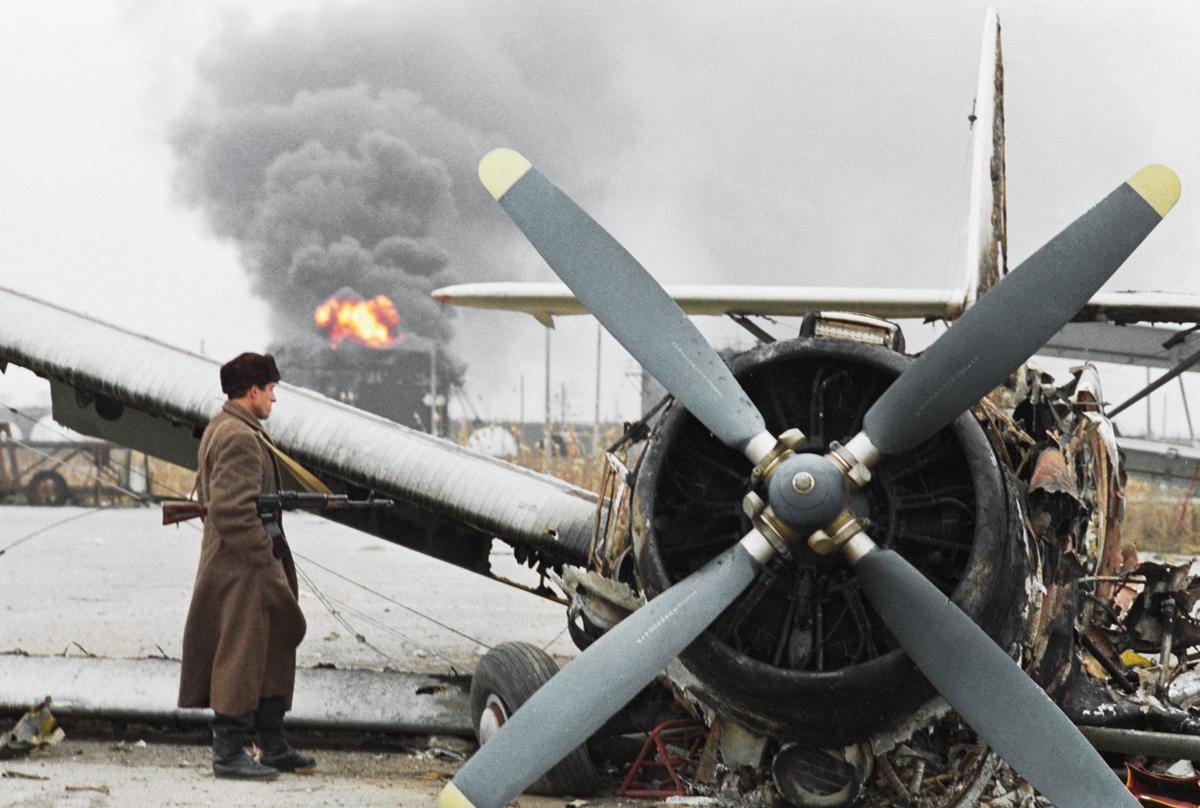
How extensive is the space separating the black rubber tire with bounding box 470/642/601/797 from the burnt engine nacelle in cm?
101

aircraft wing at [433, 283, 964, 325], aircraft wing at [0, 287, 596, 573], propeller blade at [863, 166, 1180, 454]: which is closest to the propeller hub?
propeller blade at [863, 166, 1180, 454]

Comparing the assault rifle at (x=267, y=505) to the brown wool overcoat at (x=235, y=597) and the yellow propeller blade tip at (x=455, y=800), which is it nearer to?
the brown wool overcoat at (x=235, y=597)

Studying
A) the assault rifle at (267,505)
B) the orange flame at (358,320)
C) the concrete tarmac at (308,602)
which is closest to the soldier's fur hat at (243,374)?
the assault rifle at (267,505)

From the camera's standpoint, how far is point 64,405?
770cm

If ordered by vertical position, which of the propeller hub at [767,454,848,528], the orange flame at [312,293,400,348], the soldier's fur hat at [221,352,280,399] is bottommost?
the propeller hub at [767,454,848,528]

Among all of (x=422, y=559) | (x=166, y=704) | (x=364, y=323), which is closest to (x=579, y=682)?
(x=166, y=704)

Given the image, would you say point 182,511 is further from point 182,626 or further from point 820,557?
point 182,626

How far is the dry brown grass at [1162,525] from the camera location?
23756 mm

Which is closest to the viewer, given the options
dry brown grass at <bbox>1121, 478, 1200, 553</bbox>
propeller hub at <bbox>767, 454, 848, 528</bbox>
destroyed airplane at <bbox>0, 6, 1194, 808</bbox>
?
propeller hub at <bbox>767, 454, 848, 528</bbox>

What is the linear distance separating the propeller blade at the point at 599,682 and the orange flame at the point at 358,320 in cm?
4195

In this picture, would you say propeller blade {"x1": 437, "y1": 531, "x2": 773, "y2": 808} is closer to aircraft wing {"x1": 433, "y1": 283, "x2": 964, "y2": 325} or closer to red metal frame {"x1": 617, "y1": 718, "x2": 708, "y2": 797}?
red metal frame {"x1": 617, "y1": 718, "x2": 708, "y2": 797}

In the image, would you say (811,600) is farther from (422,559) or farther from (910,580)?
(422,559)

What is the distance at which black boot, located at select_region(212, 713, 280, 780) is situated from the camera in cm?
593

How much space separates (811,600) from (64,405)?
4701 mm
